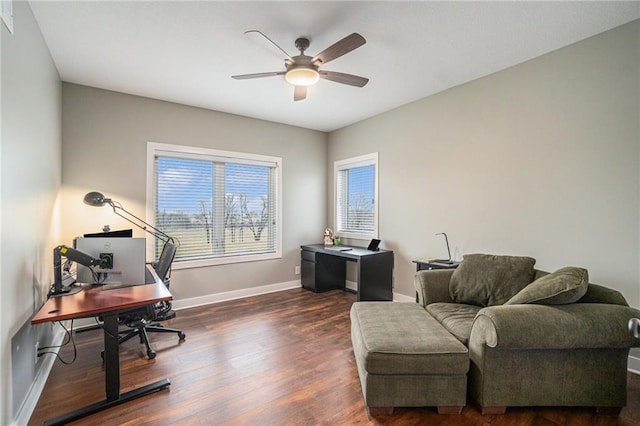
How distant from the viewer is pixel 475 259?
8.71ft

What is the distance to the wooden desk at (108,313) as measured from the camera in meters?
1.73

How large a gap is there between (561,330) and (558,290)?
254 millimetres

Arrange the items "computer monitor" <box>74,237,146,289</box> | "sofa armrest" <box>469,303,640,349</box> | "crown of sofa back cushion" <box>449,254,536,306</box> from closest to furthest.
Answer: "sofa armrest" <box>469,303,640,349</box> → "computer monitor" <box>74,237,146,289</box> → "crown of sofa back cushion" <box>449,254,536,306</box>

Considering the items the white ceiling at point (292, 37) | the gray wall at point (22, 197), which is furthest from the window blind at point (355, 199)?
the gray wall at point (22, 197)

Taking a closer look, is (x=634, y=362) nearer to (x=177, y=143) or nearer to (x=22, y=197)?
(x=22, y=197)

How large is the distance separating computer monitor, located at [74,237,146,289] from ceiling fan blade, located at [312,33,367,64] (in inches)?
77.0

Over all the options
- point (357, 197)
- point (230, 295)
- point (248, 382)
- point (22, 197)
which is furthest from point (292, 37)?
point (230, 295)

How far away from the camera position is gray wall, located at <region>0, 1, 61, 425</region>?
5.05 feet

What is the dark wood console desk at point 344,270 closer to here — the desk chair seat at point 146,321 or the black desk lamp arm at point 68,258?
the desk chair seat at point 146,321

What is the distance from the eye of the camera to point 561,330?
1.69 meters

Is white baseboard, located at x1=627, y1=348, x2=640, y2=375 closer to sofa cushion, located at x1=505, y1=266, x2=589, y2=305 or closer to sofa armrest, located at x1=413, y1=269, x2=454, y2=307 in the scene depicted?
sofa cushion, located at x1=505, y1=266, x2=589, y2=305

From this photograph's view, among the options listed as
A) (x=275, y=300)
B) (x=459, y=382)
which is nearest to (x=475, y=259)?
(x=459, y=382)

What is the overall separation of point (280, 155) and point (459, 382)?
3.80 metres

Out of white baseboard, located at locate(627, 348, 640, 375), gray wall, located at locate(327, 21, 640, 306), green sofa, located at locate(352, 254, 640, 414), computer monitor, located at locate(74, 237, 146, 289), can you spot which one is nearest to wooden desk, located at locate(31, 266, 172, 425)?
computer monitor, located at locate(74, 237, 146, 289)
